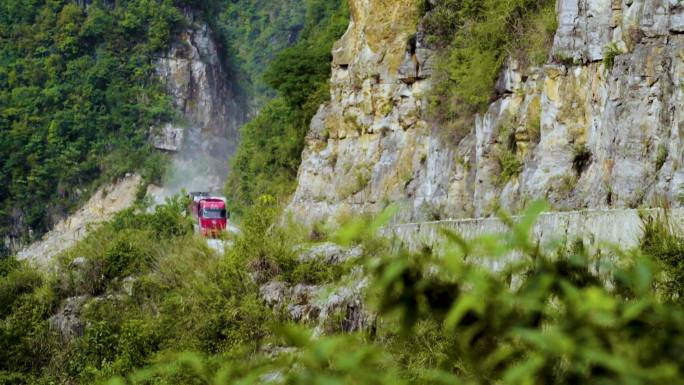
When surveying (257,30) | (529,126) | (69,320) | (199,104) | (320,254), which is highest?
(257,30)

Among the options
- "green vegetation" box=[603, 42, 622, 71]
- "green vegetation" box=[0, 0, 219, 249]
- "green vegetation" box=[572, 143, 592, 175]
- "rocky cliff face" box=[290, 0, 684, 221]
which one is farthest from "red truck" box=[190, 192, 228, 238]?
"green vegetation" box=[0, 0, 219, 249]

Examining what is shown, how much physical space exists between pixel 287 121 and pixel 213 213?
9.24 metres

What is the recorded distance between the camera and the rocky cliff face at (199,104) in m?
105

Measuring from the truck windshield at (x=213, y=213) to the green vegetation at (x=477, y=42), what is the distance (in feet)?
54.3

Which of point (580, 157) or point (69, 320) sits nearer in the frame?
point (580, 157)

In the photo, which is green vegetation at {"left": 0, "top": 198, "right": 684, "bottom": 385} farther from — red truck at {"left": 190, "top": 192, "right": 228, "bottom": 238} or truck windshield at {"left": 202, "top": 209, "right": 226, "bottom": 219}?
truck windshield at {"left": 202, "top": 209, "right": 226, "bottom": 219}

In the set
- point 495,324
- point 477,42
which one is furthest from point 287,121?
point 495,324

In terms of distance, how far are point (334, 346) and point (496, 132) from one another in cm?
2569

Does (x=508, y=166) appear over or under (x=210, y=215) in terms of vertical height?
over

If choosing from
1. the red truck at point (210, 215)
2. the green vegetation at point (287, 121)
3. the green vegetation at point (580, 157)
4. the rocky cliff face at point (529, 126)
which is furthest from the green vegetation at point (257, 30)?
the green vegetation at point (580, 157)

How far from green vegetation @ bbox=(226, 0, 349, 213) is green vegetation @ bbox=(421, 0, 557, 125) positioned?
15293 millimetres

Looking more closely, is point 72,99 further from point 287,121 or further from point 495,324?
point 495,324

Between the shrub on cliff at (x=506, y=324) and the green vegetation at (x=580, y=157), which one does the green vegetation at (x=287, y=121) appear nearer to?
the green vegetation at (x=580, y=157)

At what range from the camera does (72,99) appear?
4117 inches
